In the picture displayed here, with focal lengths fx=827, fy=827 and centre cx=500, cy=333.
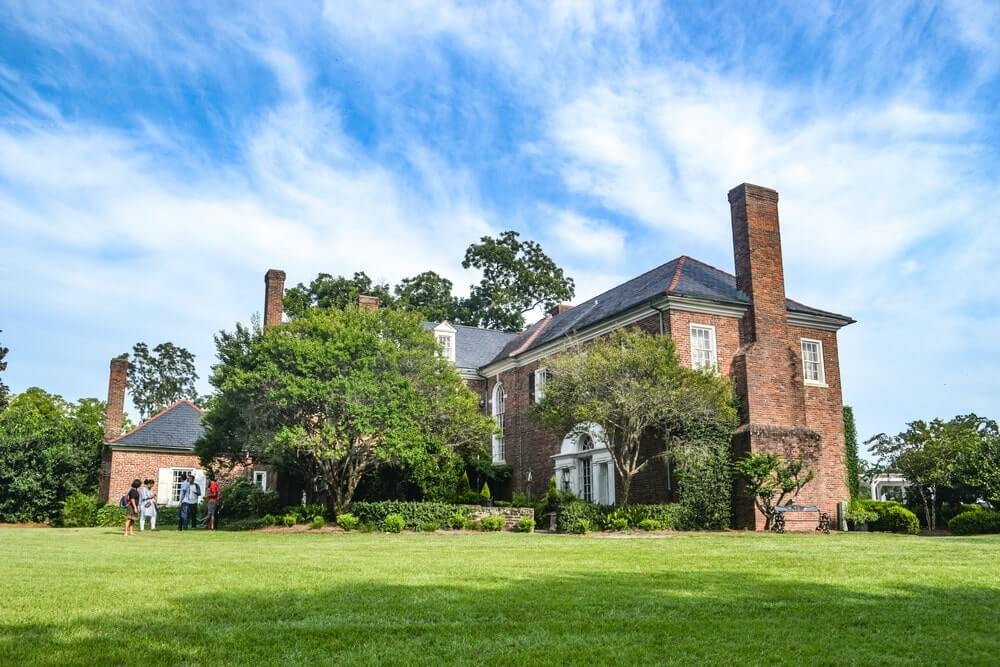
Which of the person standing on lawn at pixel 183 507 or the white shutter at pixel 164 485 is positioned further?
the white shutter at pixel 164 485

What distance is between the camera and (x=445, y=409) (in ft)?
82.8

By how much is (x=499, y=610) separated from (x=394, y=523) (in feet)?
51.3

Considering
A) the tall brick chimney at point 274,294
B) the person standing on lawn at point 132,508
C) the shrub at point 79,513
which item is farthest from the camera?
the tall brick chimney at point 274,294

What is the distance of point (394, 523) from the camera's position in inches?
868

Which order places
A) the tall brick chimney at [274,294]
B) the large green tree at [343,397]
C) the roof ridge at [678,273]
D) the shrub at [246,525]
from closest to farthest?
the large green tree at [343,397]
the shrub at [246,525]
the roof ridge at [678,273]
the tall brick chimney at [274,294]

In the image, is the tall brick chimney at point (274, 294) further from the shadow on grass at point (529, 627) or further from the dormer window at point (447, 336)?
the shadow on grass at point (529, 627)

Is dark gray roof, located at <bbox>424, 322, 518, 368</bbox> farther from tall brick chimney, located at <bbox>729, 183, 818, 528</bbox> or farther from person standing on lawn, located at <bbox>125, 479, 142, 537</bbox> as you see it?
person standing on lawn, located at <bbox>125, 479, 142, 537</bbox>

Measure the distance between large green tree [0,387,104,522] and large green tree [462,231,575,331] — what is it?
26588 millimetres

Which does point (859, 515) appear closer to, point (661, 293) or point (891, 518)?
point (891, 518)

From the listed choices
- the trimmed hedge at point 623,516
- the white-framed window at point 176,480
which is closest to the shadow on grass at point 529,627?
the trimmed hedge at point 623,516

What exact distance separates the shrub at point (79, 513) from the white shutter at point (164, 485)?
432 centimetres

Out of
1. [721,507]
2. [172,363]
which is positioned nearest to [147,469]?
[721,507]

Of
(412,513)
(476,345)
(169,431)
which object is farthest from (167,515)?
(476,345)

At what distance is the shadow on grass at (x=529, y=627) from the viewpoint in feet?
17.5
